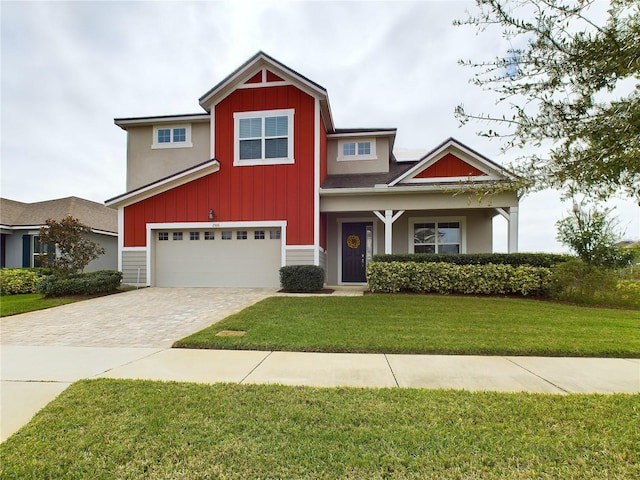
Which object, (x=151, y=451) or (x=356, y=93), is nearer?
(x=151, y=451)

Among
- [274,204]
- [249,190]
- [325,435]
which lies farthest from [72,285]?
[325,435]

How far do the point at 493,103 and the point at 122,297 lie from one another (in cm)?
1151

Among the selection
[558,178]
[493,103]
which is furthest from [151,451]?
[493,103]

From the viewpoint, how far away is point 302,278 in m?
11.6

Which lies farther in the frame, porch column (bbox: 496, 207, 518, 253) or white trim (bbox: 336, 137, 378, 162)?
white trim (bbox: 336, 137, 378, 162)

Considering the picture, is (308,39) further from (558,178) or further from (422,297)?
(558,178)

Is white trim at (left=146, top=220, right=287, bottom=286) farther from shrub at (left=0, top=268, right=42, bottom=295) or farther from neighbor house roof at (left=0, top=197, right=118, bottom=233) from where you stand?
neighbor house roof at (left=0, top=197, right=118, bottom=233)

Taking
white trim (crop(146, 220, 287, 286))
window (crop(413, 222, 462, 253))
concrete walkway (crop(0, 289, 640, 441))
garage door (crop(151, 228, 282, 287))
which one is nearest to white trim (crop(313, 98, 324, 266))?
white trim (crop(146, 220, 287, 286))

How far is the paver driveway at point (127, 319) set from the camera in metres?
6.08

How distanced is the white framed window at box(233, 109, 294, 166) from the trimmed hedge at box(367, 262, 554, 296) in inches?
215

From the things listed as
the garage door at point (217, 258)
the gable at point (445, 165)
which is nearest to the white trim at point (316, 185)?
the garage door at point (217, 258)

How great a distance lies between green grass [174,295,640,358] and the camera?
518cm

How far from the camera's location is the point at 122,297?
1095 centimetres

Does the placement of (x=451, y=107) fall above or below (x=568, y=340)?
above
